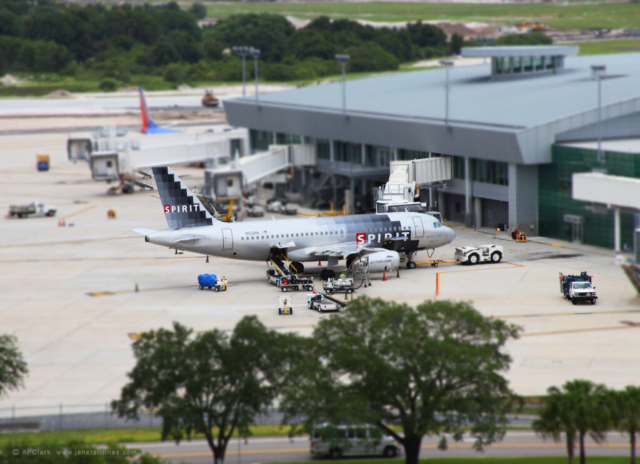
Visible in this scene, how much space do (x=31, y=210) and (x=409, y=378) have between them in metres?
79.6

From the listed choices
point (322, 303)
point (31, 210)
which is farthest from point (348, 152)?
point (322, 303)

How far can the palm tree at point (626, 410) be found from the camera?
35031 mm

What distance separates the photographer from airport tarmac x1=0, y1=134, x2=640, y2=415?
5001cm

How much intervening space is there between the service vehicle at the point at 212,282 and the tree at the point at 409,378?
32470 mm

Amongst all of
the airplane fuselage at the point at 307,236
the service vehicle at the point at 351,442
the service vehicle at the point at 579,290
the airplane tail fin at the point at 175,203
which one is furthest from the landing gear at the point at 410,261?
the service vehicle at the point at 351,442

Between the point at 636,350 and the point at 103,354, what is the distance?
30029mm

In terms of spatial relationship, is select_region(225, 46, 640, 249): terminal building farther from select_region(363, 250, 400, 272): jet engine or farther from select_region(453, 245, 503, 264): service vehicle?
select_region(363, 250, 400, 272): jet engine

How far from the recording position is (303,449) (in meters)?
41.0

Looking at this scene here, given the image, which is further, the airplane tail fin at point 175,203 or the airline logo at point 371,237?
the airline logo at point 371,237

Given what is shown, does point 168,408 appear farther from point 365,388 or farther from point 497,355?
point 497,355

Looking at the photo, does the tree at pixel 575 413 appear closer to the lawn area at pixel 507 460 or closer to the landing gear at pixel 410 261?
the lawn area at pixel 507 460

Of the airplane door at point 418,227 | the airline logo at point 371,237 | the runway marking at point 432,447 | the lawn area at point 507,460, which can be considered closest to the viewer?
the lawn area at point 507,460

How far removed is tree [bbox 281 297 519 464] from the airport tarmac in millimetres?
10226

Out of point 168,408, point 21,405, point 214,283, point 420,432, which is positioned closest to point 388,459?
point 420,432
